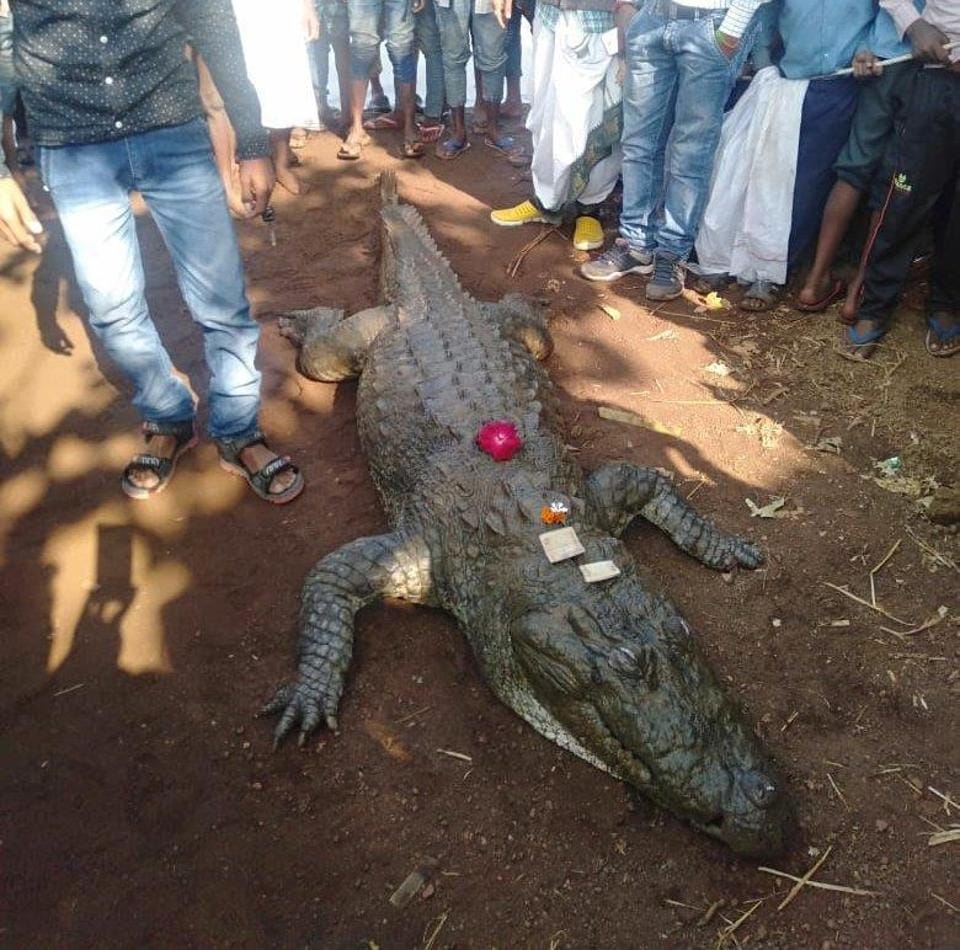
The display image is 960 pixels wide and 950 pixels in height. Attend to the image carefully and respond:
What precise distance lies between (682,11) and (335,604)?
152 inches

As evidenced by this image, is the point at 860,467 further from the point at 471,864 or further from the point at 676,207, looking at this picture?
the point at 471,864

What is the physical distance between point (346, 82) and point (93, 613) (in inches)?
231

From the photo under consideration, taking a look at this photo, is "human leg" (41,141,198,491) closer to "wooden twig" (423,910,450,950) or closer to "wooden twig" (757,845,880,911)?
"wooden twig" (423,910,450,950)

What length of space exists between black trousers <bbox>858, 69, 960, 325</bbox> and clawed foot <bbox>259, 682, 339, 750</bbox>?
378 cm

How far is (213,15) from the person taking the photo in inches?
112

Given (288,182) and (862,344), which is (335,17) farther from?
(862,344)

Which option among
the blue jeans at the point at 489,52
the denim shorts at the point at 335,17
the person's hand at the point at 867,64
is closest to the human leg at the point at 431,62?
the blue jeans at the point at 489,52

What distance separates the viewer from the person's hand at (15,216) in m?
2.71

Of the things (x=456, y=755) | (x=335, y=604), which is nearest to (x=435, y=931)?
(x=456, y=755)

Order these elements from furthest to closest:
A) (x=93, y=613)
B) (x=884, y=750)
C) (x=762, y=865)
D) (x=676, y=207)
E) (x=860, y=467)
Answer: (x=676, y=207), (x=860, y=467), (x=93, y=613), (x=884, y=750), (x=762, y=865)

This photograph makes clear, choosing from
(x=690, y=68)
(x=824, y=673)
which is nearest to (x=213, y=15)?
(x=690, y=68)

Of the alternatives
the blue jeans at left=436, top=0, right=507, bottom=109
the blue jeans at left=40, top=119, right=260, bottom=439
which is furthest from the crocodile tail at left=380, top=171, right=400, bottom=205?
the blue jeans at left=40, top=119, right=260, bottom=439

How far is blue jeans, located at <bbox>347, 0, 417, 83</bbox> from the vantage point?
20.6ft

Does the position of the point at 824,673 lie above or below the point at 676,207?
below
